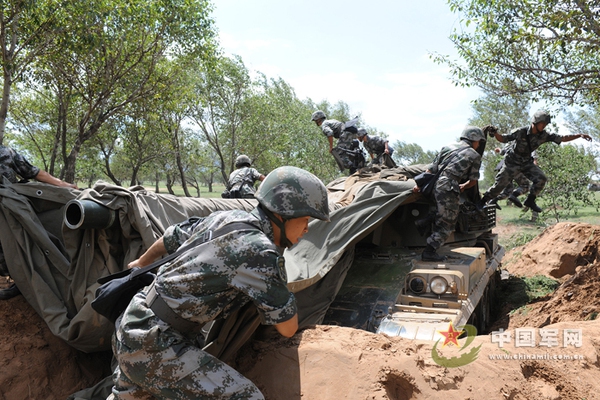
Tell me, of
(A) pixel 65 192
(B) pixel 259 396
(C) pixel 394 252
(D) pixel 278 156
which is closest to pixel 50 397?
(A) pixel 65 192

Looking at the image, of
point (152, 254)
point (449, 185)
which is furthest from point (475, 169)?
point (152, 254)

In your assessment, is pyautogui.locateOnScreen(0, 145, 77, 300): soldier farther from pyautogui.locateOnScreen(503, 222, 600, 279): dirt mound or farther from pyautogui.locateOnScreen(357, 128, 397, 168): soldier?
pyautogui.locateOnScreen(503, 222, 600, 279): dirt mound

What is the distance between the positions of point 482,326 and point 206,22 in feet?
32.7

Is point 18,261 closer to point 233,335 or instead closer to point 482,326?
point 233,335

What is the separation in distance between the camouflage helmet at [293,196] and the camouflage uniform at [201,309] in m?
0.17

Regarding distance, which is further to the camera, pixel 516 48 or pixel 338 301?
pixel 516 48

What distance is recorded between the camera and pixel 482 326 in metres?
6.46

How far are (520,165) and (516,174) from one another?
0.54 ft

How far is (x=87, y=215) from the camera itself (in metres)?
4.12

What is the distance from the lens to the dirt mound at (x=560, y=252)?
9.68m

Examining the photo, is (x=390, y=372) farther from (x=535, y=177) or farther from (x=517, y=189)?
(x=517, y=189)

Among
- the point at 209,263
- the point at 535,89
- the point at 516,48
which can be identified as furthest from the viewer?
the point at 516,48

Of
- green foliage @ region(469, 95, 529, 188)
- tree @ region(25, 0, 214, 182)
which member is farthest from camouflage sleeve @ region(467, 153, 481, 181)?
green foliage @ region(469, 95, 529, 188)

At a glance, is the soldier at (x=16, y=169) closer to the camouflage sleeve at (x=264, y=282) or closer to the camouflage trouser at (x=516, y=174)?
the camouflage sleeve at (x=264, y=282)
